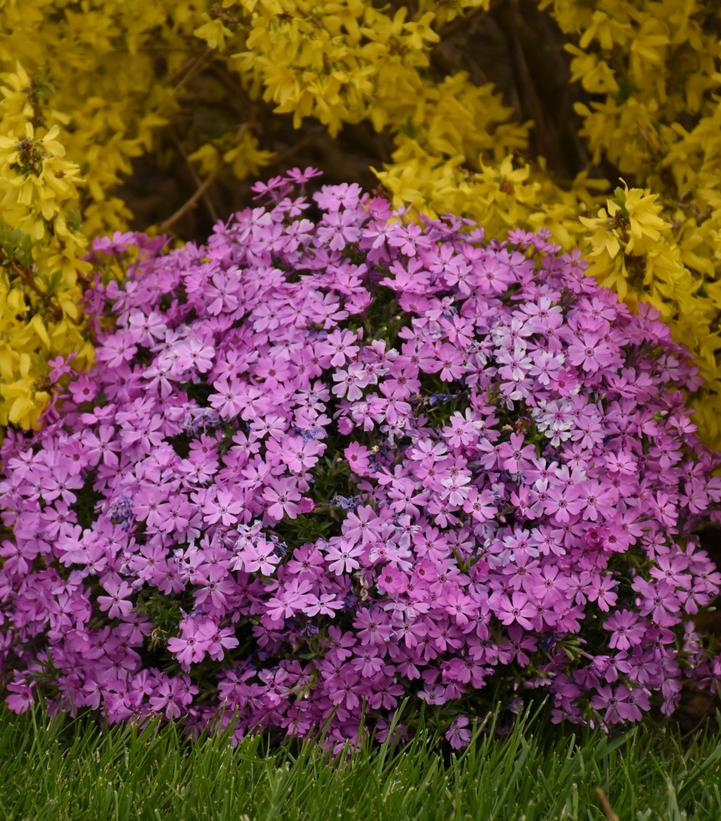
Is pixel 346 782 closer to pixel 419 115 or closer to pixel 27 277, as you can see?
pixel 27 277

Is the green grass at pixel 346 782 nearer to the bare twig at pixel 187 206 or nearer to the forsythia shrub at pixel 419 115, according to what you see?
the forsythia shrub at pixel 419 115

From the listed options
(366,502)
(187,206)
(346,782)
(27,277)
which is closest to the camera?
(346,782)

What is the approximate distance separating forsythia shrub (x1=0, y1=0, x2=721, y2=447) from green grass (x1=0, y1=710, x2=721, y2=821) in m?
0.83

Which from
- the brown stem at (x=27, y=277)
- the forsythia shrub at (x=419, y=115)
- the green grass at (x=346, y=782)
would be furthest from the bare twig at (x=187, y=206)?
the green grass at (x=346, y=782)

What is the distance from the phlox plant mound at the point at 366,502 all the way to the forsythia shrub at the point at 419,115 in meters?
0.12

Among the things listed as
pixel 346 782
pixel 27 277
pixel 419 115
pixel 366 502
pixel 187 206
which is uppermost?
pixel 419 115

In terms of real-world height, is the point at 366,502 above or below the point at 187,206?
below

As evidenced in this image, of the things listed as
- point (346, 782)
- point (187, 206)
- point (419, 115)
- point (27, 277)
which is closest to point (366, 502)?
point (346, 782)

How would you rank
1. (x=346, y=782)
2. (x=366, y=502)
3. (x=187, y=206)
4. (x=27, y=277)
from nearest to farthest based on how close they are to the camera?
(x=346, y=782)
(x=366, y=502)
(x=27, y=277)
(x=187, y=206)

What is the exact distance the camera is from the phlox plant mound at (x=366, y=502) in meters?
2.43

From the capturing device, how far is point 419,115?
3.39m

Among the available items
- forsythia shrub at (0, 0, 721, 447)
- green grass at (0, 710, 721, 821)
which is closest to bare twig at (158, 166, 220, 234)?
forsythia shrub at (0, 0, 721, 447)

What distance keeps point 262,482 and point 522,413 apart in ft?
1.88

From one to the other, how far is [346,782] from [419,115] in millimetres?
1943
